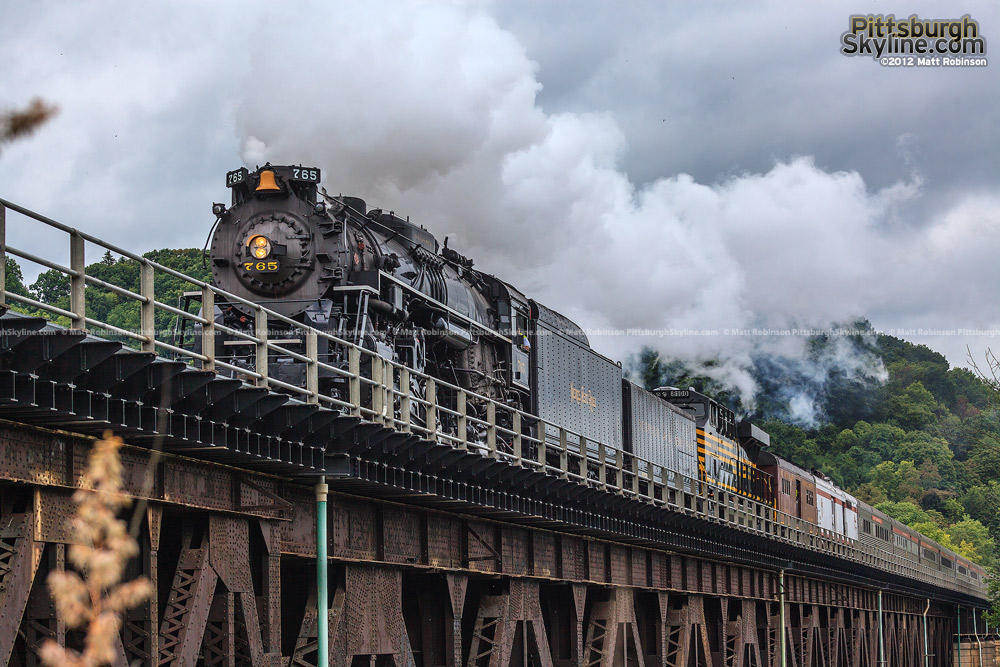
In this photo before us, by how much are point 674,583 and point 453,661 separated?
42.6 feet

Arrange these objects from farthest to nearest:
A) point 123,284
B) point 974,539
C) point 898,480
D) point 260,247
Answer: point 898,480, point 974,539, point 123,284, point 260,247

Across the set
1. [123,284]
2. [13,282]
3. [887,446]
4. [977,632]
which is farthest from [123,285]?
[887,446]

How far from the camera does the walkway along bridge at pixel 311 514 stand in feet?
34.4

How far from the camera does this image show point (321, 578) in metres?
14.9

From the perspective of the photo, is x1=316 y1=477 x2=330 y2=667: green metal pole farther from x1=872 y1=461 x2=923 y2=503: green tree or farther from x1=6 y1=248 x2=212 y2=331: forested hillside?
x1=872 y1=461 x2=923 y2=503: green tree

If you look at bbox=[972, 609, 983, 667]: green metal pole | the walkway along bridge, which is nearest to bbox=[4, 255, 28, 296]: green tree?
the walkway along bridge

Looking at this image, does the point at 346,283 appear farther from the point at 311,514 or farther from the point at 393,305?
the point at 311,514

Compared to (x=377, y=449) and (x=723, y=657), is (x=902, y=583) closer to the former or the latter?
(x=723, y=657)

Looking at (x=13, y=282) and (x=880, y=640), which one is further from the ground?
(x=13, y=282)

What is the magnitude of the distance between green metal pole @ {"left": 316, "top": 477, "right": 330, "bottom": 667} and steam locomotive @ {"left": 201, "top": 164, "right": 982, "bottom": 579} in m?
2.88

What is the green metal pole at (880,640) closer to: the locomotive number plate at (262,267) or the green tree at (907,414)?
the locomotive number plate at (262,267)

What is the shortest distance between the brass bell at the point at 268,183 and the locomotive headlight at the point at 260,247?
83cm

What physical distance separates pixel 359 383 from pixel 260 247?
20.7 ft

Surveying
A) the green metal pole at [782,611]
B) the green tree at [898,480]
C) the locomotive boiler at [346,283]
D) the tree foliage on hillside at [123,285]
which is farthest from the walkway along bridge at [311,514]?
the green tree at [898,480]
